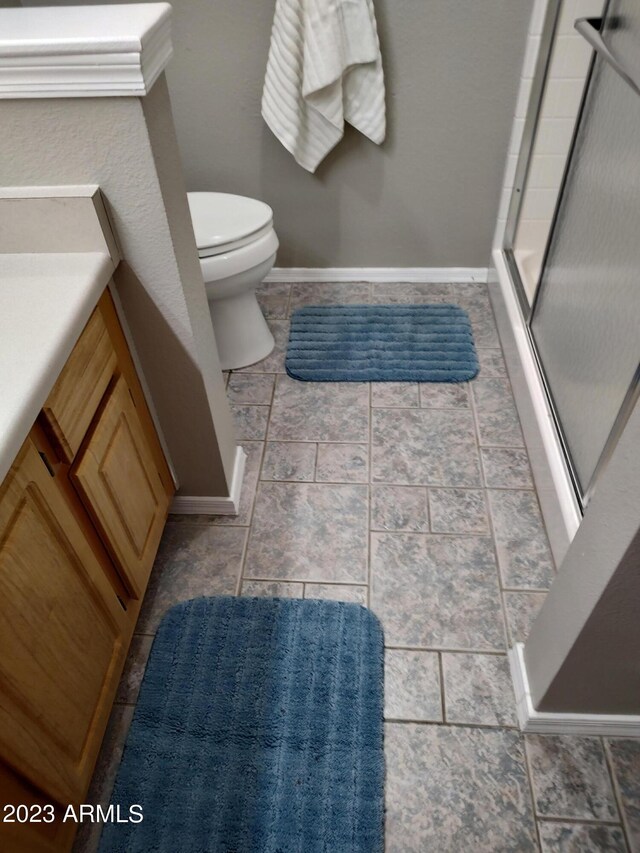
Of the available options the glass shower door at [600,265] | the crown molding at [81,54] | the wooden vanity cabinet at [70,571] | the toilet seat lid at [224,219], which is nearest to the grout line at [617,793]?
the glass shower door at [600,265]

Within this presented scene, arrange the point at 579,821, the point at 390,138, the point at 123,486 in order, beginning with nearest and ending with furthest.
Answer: the point at 579,821
the point at 123,486
the point at 390,138

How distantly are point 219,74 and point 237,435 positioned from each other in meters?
1.16

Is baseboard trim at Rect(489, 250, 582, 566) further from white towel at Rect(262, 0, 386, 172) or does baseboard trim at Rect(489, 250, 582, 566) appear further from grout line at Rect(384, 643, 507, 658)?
white towel at Rect(262, 0, 386, 172)

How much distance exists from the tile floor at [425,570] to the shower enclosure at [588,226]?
24cm

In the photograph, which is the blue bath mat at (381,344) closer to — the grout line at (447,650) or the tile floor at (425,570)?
the tile floor at (425,570)

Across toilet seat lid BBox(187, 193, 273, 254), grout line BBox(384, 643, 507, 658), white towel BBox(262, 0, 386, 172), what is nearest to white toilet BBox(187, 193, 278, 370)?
toilet seat lid BBox(187, 193, 273, 254)

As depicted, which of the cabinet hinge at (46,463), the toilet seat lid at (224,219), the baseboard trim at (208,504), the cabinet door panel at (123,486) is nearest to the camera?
the cabinet hinge at (46,463)

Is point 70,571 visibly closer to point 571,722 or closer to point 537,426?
point 571,722

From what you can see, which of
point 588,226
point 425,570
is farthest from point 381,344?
point 425,570

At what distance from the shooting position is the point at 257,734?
3.87 ft

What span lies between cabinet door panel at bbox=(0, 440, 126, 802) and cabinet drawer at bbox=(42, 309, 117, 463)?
64mm

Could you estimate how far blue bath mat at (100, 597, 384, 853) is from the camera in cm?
107

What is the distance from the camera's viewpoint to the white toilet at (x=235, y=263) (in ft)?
5.62

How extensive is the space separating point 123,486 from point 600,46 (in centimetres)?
143
